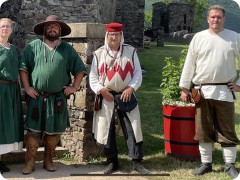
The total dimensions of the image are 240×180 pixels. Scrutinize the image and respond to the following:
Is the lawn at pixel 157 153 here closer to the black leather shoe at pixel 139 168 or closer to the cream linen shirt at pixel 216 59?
the black leather shoe at pixel 139 168

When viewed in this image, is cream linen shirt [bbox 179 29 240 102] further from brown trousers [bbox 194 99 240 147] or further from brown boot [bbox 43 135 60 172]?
brown boot [bbox 43 135 60 172]

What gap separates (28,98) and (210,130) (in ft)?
7.46

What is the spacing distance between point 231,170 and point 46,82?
2.48 m

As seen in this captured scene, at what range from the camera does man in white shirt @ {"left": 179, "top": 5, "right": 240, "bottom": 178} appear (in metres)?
4.59

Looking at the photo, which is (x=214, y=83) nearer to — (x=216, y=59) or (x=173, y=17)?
(x=216, y=59)

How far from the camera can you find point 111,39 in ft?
15.5

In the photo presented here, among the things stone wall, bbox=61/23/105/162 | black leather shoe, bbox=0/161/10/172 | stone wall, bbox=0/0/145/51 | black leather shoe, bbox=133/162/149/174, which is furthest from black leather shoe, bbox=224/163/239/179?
stone wall, bbox=0/0/145/51

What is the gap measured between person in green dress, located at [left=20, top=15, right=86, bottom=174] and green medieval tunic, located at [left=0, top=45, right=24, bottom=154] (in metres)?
0.13

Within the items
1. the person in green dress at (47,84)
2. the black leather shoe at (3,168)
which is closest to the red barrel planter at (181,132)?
the person in green dress at (47,84)

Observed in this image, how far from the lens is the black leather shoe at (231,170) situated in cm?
467

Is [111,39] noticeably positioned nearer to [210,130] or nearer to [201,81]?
[201,81]

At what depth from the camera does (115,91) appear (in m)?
4.77

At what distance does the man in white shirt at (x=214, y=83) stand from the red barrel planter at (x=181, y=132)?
1.01 ft

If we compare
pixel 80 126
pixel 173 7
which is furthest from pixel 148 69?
pixel 173 7
